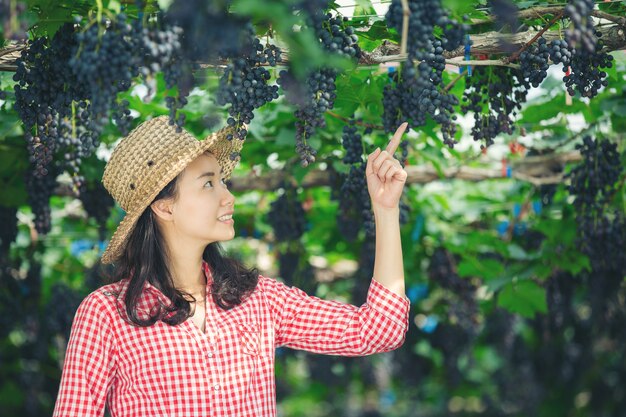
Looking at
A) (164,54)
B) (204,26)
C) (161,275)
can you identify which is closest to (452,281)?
(161,275)

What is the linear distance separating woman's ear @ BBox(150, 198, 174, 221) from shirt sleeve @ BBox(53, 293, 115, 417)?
1.11 ft

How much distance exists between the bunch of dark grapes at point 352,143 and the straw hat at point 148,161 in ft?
3.42

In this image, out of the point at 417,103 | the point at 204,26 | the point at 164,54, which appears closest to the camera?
the point at 204,26

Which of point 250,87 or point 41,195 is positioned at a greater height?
point 250,87

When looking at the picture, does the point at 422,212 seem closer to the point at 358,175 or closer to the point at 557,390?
the point at 358,175

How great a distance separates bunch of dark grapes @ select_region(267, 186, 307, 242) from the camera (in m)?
5.53

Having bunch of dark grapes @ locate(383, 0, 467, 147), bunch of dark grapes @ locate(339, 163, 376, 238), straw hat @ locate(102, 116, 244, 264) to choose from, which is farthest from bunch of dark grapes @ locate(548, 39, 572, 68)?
bunch of dark grapes @ locate(339, 163, 376, 238)

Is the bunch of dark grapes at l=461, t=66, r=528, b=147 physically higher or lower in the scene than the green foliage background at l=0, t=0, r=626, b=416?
higher

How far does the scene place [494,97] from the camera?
10.8ft

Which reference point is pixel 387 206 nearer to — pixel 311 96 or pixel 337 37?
pixel 311 96

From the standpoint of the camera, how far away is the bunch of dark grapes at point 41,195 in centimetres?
473

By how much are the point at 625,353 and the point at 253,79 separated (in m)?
7.25

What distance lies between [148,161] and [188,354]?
0.57 meters

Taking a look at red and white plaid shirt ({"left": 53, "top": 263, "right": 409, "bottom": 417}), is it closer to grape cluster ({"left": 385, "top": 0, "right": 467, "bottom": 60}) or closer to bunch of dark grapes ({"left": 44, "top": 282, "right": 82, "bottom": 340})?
grape cluster ({"left": 385, "top": 0, "right": 467, "bottom": 60})
